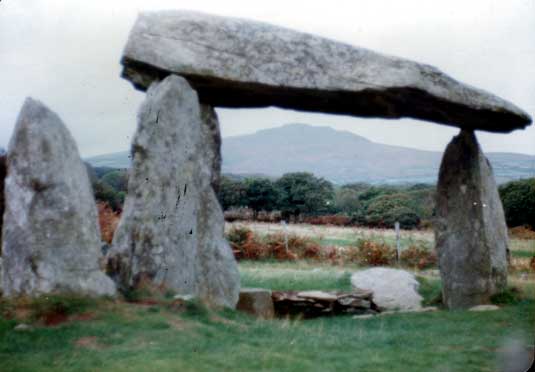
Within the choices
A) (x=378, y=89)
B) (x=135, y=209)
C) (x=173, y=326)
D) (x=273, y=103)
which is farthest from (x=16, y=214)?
(x=378, y=89)

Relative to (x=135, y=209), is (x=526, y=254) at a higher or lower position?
lower

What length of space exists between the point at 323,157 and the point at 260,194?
6.93 metres

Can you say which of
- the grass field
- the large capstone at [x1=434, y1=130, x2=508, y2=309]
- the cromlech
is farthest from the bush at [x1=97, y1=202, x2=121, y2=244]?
the large capstone at [x1=434, y1=130, x2=508, y2=309]

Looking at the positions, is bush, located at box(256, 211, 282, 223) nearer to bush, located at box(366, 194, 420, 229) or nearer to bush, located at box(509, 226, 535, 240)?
bush, located at box(366, 194, 420, 229)

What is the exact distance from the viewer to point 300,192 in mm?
24875

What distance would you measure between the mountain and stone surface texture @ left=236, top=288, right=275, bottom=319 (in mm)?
15711

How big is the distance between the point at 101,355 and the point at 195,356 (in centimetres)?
90

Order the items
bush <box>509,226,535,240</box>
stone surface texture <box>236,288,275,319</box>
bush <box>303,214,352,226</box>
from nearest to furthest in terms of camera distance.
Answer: stone surface texture <box>236,288,275,319</box> < bush <box>509,226,535,240</box> < bush <box>303,214,352,226</box>

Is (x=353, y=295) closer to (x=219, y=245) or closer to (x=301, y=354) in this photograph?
(x=219, y=245)

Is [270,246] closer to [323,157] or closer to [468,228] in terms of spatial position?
[468,228]

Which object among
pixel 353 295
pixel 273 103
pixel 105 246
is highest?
pixel 273 103

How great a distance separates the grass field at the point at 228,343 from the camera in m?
6.00

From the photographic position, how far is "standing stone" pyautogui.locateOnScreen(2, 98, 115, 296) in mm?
7602

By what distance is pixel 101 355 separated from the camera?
6.13 meters
